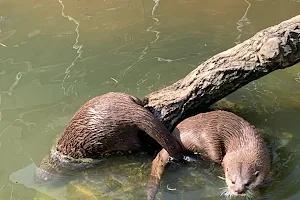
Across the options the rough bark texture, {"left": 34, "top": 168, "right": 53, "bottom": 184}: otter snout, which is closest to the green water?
{"left": 34, "top": 168, "right": 53, "bottom": 184}: otter snout

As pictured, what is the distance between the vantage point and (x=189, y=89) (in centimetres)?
355

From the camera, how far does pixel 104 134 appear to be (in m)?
3.34

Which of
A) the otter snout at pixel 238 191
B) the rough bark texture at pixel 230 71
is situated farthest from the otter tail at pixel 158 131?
the otter snout at pixel 238 191

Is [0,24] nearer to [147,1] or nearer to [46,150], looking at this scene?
[147,1]

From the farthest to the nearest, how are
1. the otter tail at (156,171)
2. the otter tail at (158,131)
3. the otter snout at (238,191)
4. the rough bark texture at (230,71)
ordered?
1. the rough bark texture at (230,71)
2. the otter tail at (158,131)
3. the otter tail at (156,171)
4. the otter snout at (238,191)

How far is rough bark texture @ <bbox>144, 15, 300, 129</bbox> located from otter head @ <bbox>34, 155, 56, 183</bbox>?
71 cm

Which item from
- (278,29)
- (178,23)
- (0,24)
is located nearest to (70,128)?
(278,29)

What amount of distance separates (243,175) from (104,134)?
0.85 metres

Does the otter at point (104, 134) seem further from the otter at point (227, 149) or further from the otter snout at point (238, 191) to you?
the otter snout at point (238, 191)

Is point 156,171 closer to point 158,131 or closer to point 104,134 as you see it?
point 158,131

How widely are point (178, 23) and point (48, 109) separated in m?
1.82

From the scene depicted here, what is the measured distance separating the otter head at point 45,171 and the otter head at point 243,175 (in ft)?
3.50

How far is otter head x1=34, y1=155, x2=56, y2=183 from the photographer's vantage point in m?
3.41

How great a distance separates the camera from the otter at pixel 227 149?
3053 mm
